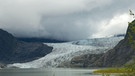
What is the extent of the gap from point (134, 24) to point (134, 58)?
2642mm

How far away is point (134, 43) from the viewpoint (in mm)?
24812

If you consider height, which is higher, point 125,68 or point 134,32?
point 134,32

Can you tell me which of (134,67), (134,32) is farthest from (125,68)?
(134,32)

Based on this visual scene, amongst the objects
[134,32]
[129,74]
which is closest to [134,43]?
[134,32]

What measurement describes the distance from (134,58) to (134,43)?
1.13 meters

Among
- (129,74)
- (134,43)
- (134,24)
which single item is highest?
(134,24)

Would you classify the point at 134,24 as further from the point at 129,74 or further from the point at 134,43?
the point at 129,74

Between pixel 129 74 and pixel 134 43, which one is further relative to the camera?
pixel 129 74

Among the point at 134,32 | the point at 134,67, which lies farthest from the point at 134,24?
the point at 134,67

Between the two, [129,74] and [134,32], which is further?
[129,74]

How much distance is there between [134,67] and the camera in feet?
83.3

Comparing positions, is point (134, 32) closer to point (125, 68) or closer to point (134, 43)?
point (134, 43)

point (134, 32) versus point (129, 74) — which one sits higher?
point (134, 32)

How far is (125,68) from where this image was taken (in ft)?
84.4
